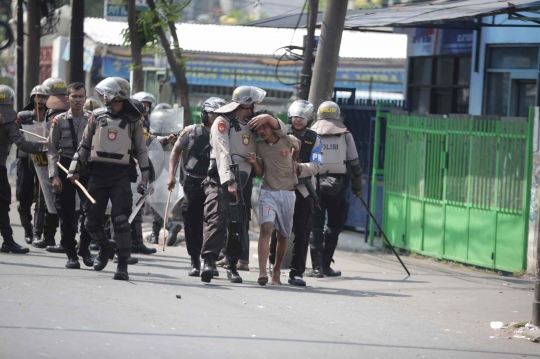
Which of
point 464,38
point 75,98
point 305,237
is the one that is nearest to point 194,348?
point 305,237

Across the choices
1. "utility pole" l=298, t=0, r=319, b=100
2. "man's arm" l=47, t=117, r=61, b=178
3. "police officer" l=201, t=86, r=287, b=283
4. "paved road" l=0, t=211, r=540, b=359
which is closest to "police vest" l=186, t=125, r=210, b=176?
"police officer" l=201, t=86, r=287, b=283

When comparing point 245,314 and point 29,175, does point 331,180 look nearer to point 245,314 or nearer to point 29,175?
point 245,314

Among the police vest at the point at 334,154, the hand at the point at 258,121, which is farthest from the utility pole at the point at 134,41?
the hand at the point at 258,121

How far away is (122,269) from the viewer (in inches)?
386

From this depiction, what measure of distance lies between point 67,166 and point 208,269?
2.07 m

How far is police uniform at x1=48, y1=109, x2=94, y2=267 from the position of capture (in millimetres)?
10461

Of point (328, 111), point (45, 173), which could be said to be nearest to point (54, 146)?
point (45, 173)

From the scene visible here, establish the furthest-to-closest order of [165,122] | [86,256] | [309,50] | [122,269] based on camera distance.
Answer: [165,122], [309,50], [86,256], [122,269]

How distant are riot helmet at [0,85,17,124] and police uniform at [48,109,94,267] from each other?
38.0 inches

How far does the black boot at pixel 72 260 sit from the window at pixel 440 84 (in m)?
8.28

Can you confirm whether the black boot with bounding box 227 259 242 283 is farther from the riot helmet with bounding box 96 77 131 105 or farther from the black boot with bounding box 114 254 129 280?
the riot helmet with bounding box 96 77 131 105

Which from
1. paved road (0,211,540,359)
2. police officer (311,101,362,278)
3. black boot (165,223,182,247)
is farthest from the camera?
black boot (165,223,182,247)

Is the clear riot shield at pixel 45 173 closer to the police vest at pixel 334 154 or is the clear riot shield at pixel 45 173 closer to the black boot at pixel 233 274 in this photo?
the black boot at pixel 233 274

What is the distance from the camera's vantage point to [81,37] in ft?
57.6
